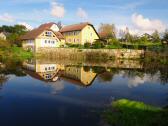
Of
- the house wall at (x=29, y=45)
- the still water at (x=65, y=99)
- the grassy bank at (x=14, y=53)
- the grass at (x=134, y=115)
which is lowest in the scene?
the still water at (x=65, y=99)

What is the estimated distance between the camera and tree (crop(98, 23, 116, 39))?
9562 centimetres

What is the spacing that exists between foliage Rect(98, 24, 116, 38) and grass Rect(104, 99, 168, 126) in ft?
259

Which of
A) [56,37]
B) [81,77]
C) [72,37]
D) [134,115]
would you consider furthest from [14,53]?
[134,115]

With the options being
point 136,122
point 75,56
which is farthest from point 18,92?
point 75,56

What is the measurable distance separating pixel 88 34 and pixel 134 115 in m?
66.9

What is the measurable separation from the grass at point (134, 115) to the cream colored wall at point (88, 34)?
63.3 m

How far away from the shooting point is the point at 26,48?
244ft

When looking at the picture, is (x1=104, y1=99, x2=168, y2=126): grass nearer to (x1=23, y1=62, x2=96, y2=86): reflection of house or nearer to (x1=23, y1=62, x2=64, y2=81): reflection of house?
(x1=23, y1=62, x2=96, y2=86): reflection of house

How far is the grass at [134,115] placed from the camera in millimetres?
13125

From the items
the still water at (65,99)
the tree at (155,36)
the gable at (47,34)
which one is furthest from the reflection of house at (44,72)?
the tree at (155,36)

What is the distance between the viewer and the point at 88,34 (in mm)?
80250

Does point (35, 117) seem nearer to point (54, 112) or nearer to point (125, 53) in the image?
point (54, 112)

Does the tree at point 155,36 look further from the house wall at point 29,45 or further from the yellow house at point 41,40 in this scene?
the house wall at point 29,45

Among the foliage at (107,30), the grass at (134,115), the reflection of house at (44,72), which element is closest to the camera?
the grass at (134,115)
